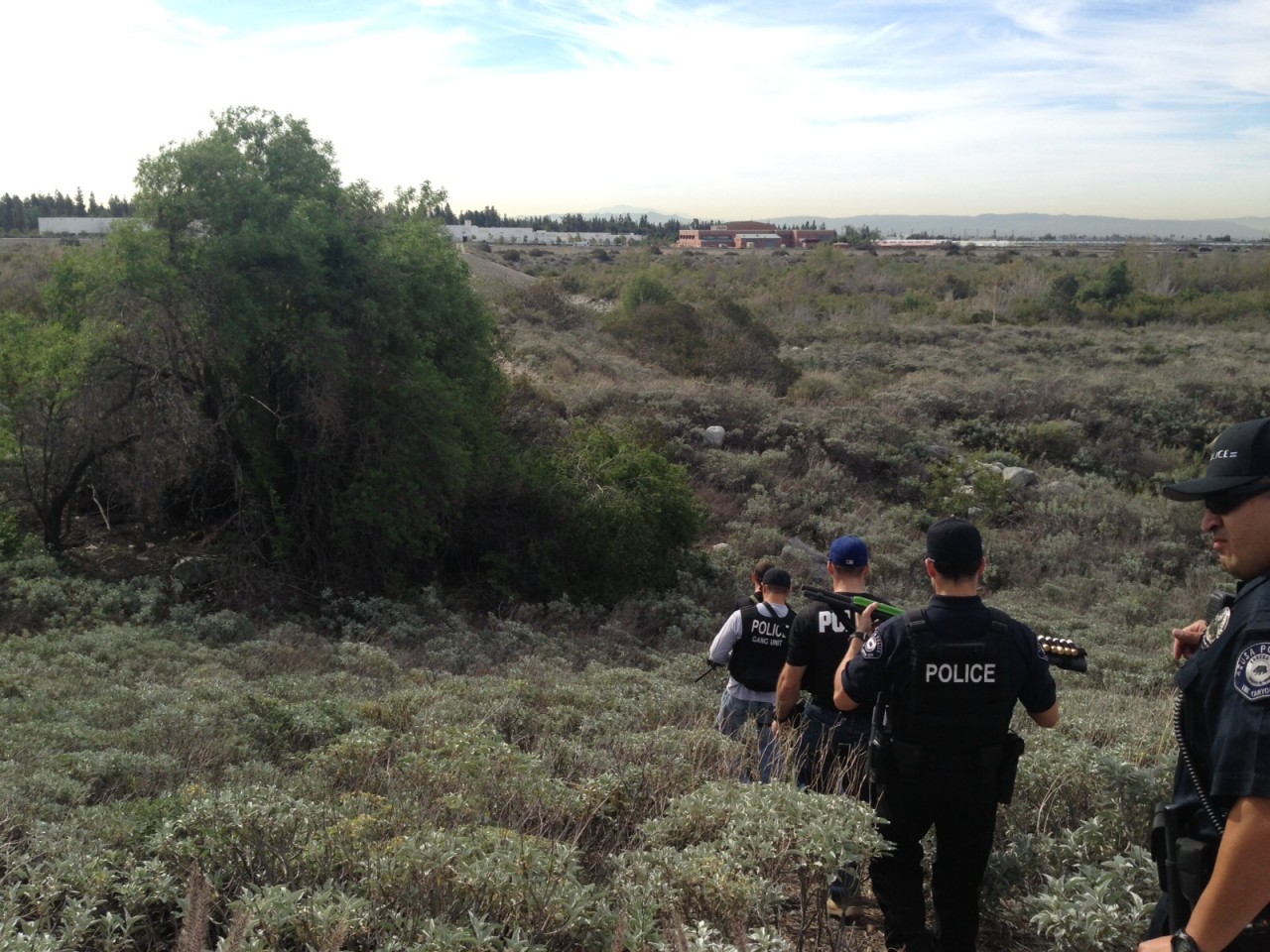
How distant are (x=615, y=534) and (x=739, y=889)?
9554 millimetres

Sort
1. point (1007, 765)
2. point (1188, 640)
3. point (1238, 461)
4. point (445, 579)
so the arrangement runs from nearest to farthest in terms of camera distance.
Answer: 1. point (1238, 461)
2. point (1188, 640)
3. point (1007, 765)
4. point (445, 579)

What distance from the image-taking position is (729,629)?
18.5ft

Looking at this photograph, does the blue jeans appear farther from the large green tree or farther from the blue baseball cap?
the large green tree

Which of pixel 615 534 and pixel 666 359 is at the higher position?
pixel 666 359

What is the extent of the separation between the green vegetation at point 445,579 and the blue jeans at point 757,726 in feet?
1.00

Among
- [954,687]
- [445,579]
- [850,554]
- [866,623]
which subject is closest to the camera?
[954,687]

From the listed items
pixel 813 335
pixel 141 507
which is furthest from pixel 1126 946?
pixel 813 335

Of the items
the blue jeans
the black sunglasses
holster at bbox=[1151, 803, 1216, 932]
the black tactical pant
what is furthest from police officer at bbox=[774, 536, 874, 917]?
the black sunglasses

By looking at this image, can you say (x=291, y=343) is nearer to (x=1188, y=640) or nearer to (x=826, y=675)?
(x=826, y=675)

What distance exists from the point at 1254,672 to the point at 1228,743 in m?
0.16

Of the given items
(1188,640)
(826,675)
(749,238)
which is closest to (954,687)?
(1188,640)

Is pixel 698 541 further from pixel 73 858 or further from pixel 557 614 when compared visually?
pixel 73 858

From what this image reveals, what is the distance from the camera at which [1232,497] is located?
223cm

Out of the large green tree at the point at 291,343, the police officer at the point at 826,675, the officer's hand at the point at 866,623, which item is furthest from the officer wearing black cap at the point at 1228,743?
the large green tree at the point at 291,343
